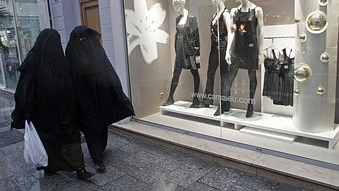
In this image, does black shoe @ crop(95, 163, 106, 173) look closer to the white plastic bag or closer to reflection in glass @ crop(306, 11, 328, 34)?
the white plastic bag

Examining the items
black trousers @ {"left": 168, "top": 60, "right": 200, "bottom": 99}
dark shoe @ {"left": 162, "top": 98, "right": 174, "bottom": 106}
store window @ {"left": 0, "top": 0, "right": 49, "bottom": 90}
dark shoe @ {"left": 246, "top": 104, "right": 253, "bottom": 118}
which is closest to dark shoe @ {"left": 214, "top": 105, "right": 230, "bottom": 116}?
dark shoe @ {"left": 246, "top": 104, "right": 253, "bottom": 118}

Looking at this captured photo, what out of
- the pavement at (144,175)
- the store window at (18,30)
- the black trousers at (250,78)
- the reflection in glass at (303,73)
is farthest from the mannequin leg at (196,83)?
the store window at (18,30)

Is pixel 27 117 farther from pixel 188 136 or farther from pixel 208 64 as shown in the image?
pixel 208 64

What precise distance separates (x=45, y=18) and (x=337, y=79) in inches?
187

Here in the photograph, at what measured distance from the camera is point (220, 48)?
147 inches

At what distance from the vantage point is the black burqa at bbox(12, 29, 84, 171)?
2.50 m

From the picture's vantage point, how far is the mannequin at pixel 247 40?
3.35 metres

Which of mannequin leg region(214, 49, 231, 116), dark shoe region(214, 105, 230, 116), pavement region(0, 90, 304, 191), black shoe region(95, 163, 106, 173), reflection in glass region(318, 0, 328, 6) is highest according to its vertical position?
reflection in glass region(318, 0, 328, 6)

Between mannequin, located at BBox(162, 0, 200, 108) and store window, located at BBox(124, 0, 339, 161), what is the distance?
1cm

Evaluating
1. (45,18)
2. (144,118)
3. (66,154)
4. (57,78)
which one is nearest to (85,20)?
(45,18)

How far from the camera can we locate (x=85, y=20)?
468 centimetres

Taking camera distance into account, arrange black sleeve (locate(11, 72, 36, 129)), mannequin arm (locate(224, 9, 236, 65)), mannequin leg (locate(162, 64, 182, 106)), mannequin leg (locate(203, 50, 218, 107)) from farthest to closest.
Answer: mannequin leg (locate(162, 64, 182, 106)) → mannequin leg (locate(203, 50, 218, 107)) → mannequin arm (locate(224, 9, 236, 65)) → black sleeve (locate(11, 72, 36, 129))

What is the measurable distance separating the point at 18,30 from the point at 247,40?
5398mm

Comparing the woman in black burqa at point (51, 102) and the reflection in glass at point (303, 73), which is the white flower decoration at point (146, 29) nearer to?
the woman in black burqa at point (51, 102)
